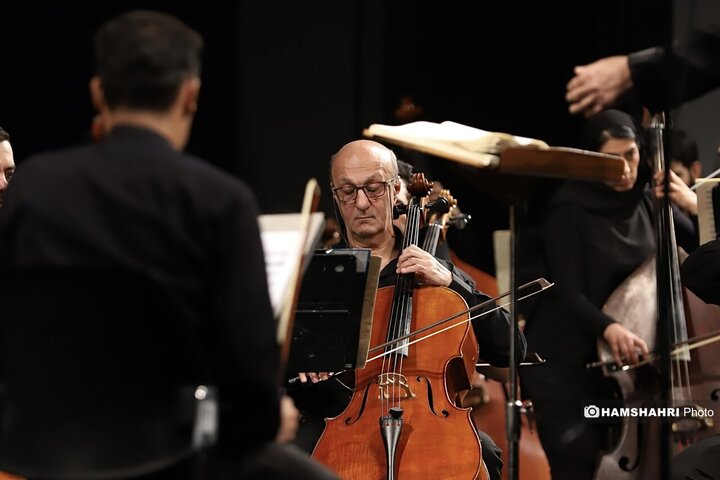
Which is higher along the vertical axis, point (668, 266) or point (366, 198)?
point (366, 198)

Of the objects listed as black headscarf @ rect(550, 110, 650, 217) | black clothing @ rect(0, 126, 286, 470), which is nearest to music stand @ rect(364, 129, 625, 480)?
black clothing @ rect(0, 126, 286, 470)

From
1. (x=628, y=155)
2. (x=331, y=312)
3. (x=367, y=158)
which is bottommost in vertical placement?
(x=331, y=312)

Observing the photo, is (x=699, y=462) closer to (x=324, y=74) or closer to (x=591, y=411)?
(x=591, y=411)

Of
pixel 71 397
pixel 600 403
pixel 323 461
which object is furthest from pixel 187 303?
pixel 600 403

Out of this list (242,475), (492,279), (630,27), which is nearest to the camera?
(242,475)

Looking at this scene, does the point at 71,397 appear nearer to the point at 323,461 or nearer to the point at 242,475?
the point at 242,475

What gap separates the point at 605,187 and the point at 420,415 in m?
1.27

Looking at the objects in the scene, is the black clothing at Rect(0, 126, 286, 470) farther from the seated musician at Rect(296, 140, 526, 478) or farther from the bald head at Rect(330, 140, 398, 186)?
the bald head at Rect(330, 140, 398, 186)

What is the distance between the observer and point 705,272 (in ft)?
8.94

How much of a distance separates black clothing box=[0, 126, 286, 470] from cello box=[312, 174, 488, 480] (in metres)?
1.02

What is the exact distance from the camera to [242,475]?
5.36ft

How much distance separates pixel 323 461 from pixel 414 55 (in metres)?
2.06

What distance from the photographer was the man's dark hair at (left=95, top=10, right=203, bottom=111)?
1634 mm

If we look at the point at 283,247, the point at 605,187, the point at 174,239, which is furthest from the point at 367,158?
the point at 174,239
